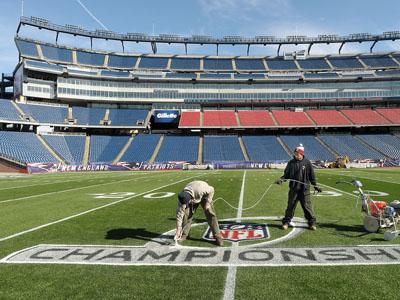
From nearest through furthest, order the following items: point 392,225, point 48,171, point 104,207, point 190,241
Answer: point 190,241 < point 392,225 < point 104,207 < point 48,171

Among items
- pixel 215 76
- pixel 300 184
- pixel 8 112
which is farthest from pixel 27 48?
pixel 300 184

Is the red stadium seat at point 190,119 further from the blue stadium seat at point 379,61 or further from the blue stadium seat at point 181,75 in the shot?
the blue stadium seat at point 379,61

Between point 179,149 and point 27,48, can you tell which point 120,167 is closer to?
point 179,149

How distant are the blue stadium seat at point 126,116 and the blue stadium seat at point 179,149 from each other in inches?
292

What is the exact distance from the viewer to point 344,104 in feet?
244

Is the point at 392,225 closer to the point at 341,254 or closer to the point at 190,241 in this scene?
the point at 341,254

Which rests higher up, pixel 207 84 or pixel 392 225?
pixel 207 84

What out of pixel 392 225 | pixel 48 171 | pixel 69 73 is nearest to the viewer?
pixel 392 225

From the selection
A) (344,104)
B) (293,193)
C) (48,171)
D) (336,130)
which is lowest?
(48,171)

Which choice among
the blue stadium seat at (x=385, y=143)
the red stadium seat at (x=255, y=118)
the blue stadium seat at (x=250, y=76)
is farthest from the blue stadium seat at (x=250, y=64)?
the blue stadium seat at (x=385, y=143)

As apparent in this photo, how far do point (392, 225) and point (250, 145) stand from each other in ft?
174

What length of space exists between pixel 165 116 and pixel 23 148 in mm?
27869

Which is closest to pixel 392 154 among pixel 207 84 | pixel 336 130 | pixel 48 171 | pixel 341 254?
pixel 336 130

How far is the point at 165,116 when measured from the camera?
230 ft
